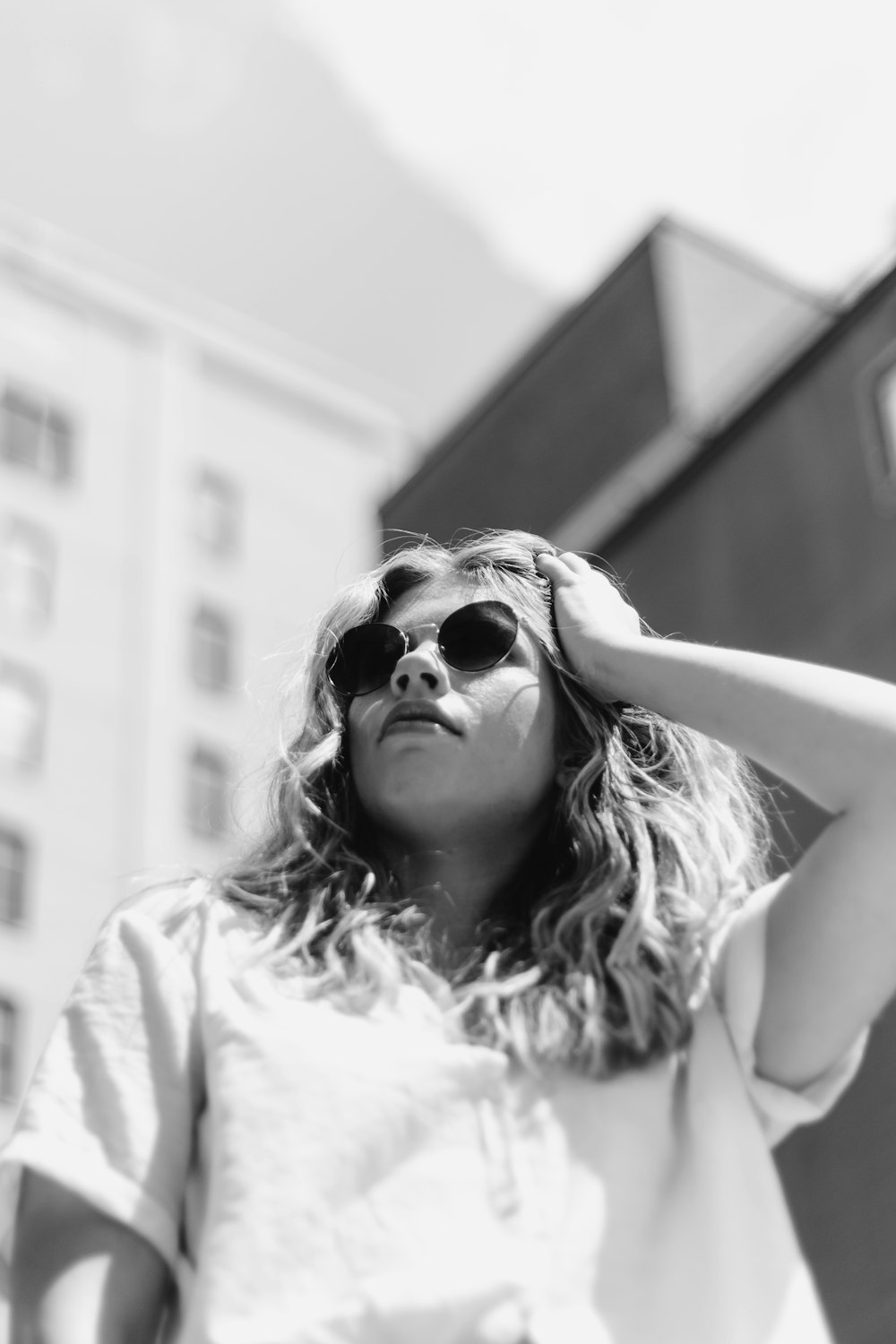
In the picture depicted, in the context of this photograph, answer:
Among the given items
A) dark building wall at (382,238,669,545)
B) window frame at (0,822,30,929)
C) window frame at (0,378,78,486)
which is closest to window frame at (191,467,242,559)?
window frame at (0,378,78,486)

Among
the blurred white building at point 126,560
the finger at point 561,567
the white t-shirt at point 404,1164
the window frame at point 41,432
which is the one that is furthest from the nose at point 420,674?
the window frame at point 41,432

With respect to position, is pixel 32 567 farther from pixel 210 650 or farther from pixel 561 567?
pixel 561 567

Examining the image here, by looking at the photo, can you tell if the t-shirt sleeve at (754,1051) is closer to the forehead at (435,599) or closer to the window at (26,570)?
the forehead at (435,599)

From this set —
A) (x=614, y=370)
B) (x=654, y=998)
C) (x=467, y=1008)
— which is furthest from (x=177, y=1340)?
(x=614, y=370)

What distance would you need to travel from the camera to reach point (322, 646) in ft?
9.59

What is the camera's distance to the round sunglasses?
8.79 ft

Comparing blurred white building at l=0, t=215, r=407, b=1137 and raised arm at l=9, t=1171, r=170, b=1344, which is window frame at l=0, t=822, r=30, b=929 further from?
raised arm at l=9, t=1171, r=170, b=1344

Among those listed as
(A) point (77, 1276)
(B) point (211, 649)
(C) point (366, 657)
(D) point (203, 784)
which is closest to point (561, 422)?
(D) point (203, 784)

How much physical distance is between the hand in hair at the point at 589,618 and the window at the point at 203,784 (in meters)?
26.0

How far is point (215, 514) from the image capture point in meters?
32.3

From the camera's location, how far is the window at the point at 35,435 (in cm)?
3000

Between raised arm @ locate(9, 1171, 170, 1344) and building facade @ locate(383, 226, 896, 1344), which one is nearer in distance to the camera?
raised arm @ locate(9, 1171, 170, 1344)

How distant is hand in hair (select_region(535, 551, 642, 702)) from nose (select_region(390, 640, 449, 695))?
192 millimetres

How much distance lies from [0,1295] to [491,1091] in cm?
61
